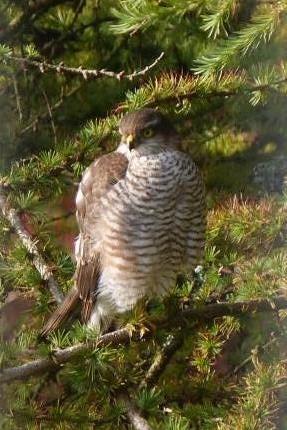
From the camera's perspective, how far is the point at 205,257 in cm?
231

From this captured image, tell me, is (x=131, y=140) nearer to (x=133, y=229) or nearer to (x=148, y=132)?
(x=148, y=132)

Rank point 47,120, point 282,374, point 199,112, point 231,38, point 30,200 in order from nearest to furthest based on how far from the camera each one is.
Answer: point 282,374, point 231,38, point 30,200, point 199,112, point 47,120

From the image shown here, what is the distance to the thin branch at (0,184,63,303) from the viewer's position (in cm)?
218

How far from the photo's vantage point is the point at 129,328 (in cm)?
209

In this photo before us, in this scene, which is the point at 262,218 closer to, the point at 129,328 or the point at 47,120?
the point at 129,328

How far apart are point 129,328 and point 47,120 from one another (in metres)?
0.98

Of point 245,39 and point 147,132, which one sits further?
point 147,132

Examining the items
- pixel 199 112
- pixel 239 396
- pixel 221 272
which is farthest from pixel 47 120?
pixel 239 396

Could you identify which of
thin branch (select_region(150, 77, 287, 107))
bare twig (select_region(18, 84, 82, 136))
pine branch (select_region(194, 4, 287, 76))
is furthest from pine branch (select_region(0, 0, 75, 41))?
pine branch (select_region(194, 4, 287, 76))

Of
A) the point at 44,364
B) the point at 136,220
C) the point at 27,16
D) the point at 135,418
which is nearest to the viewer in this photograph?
the point at 44,364

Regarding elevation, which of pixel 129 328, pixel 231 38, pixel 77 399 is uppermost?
pixel 231 38

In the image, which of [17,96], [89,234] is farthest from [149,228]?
[17,96]

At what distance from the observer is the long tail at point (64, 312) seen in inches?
85.0

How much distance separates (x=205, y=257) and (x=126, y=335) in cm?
30
